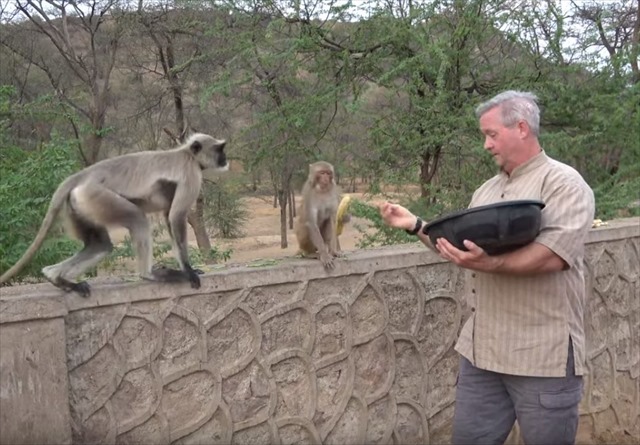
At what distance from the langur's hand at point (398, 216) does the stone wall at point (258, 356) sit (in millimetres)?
809

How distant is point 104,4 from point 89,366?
15178 mm

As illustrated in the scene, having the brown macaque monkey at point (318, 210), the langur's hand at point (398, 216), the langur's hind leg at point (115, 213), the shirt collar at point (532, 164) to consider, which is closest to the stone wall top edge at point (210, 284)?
the langur's hind leg at point (115, 213)

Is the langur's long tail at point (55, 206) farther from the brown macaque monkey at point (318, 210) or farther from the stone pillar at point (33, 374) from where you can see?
the brown macaque monkey at point (318, 210)

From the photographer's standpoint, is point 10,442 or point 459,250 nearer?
point 459,250

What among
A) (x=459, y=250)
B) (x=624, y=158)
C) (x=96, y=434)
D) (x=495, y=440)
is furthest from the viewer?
(x=624, y=158)

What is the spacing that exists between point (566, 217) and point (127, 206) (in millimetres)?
1917

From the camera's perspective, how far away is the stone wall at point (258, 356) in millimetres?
2793

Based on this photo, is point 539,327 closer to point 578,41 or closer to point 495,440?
point 495,440

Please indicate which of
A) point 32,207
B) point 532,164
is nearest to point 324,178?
point 532,164

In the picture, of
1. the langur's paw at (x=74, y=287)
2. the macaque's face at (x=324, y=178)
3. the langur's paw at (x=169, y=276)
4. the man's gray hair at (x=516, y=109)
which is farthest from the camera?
the macaque's face at (x=324, y=178)

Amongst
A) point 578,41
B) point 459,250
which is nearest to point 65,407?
point 459,250

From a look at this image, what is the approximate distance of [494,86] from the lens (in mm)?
8133

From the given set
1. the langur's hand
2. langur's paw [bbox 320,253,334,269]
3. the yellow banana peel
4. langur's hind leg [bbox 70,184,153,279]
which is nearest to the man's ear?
the langur's hand

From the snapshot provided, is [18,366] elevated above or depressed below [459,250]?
below
